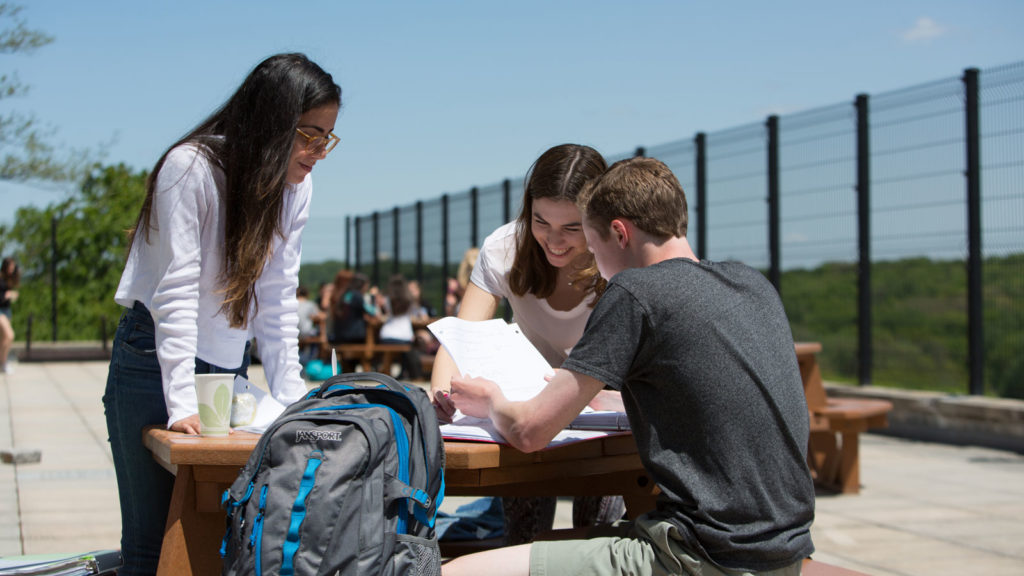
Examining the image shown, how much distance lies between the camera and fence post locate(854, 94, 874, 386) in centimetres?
814

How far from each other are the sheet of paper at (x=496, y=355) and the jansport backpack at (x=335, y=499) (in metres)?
0.44

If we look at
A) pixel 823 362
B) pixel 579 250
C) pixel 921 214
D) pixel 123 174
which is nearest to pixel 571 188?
pixel 579 250

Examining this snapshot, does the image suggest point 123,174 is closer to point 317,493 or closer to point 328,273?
point 328,273

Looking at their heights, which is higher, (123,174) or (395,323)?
(123,174)

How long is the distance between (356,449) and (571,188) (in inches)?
50.4

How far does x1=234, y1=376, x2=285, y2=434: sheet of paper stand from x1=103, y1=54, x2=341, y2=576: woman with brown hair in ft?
0.42

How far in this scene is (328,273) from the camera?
60.7 ft

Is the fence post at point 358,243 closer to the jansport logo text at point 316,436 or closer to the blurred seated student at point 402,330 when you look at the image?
the blurred seated student at point 402,330

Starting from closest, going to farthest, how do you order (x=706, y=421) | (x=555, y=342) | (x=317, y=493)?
(x=317, y=493), (x=706, y=421), (x=555, y=342)

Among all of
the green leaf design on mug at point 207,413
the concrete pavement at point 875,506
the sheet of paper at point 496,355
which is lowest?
the concrete pavement at point 875,506

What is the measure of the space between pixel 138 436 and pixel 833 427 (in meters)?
4.28

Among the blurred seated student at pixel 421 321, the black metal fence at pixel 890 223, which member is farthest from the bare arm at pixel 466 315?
the blurred seated student at pixel 421 321

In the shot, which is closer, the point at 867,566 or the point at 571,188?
the point at 571,188

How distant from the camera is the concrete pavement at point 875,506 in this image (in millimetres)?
4188
